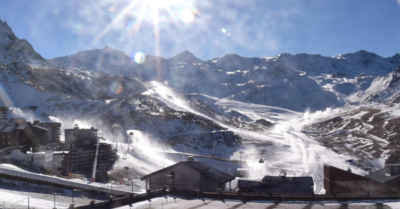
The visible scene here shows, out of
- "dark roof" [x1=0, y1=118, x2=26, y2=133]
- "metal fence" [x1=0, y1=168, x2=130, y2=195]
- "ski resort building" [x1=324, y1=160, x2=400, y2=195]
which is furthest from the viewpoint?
"dark roof" [x1=0, y1=118, x2=26, y2=133]

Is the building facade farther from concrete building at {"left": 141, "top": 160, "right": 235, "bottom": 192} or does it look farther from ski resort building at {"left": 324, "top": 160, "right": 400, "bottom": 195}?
concrete building at {"left": 141, "top": 160, "right": 235, "bottom": 192}

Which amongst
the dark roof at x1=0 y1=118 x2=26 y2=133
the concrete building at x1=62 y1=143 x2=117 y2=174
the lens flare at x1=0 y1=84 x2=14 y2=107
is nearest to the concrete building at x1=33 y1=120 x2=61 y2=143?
the dark roof at x1=0 y1=118 x2=26 y2=133

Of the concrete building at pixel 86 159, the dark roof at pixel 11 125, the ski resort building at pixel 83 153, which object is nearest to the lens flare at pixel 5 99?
the ski resort building at pixel 83 153

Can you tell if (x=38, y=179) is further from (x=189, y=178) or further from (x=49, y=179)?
(x=189, y=178)

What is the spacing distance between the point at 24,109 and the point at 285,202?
430 ft

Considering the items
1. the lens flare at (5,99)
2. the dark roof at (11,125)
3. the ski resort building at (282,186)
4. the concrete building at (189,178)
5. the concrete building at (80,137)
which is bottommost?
the ski resort building at (282,186)

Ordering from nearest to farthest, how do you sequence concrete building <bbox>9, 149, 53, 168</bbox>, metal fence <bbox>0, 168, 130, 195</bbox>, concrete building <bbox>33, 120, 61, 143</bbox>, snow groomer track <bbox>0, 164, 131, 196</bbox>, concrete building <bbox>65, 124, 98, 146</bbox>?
1. snow groomer track <bbox>0, 164, 131, 196</bbox>
2. metal fence <bbox>0, 168, 130, 195</bbox>
3. concrete building <bbox>9, 149, 53, 168</bbox>
4. concrete building <bbox>65, 124, 98, 146</bbox>
5. concrete building <bbox>33, 120, 61, 143</bbox>

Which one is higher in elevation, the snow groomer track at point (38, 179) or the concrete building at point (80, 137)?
the concrete building at point (80, 137)

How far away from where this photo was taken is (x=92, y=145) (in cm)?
7369

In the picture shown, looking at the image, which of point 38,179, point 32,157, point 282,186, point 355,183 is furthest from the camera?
point 32,157

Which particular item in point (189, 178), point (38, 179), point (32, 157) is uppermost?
point (32, 157)

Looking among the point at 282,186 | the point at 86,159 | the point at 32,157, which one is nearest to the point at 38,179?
the point at 32,157

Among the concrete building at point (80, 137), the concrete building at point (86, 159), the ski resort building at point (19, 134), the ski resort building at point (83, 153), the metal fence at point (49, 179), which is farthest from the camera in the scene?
the concrete building at point (80, 137)

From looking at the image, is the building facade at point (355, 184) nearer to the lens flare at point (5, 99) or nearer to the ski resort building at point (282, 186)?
the ski resort building at point (282, 186)
